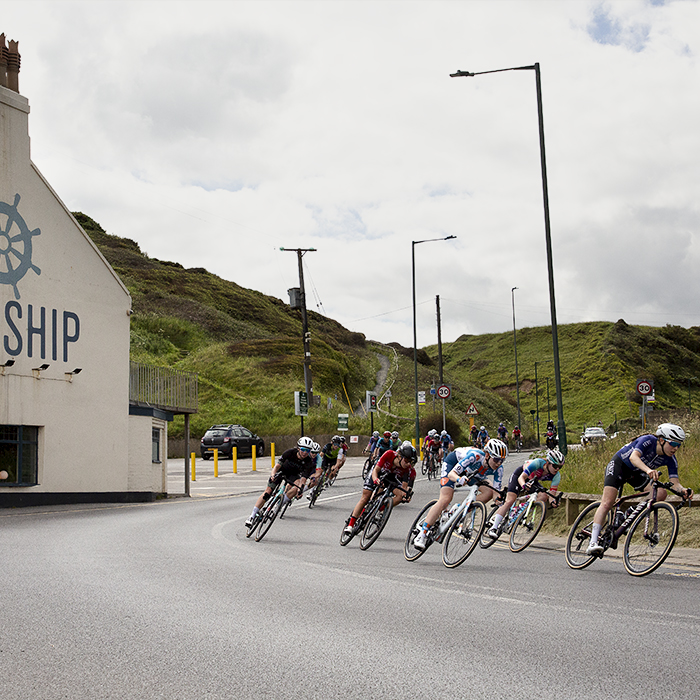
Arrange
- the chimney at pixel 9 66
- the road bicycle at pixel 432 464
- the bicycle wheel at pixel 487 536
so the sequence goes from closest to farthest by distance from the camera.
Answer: the bicycle wheel at pixel 487 536
the chimney at pixel 9 66
the road bicycle at pixel 432 464

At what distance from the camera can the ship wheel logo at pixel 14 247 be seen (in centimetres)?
2084

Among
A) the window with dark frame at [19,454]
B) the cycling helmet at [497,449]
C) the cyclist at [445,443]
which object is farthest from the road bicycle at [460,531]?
the cyclist at [445,443]

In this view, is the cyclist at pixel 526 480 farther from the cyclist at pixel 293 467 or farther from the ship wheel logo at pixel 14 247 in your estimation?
the ship wheel logo at pixel 14 247

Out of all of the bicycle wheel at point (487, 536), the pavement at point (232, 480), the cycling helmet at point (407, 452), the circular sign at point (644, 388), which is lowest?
the pavement at point (232, 480)

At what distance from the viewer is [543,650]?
5660 mm

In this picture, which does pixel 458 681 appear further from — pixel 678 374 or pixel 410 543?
pixel 678 374

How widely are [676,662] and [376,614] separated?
2542mm

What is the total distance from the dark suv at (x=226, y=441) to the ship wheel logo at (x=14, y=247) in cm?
2252

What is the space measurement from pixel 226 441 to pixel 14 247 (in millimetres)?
24179

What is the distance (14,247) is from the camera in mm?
21078

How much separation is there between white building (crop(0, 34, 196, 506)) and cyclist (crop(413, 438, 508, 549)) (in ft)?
44.1

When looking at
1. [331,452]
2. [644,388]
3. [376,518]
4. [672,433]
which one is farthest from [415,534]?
[644,388]

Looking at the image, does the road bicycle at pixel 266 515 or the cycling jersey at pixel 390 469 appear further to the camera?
the road bicycle at pixel 266 515

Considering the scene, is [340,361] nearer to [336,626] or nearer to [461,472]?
[461,472]
